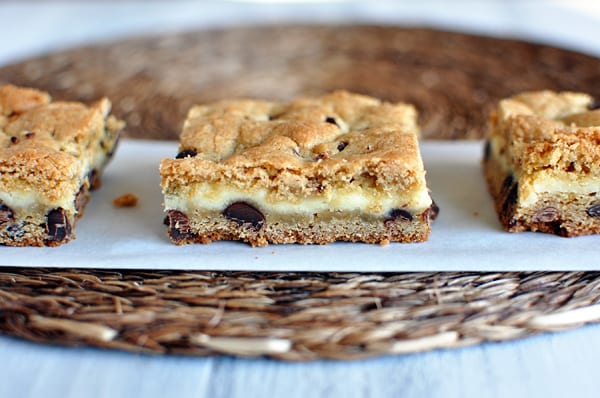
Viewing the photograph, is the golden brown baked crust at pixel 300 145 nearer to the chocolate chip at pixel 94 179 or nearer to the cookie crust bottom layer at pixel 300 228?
the cookie crust bottom layer at pixel 300 228

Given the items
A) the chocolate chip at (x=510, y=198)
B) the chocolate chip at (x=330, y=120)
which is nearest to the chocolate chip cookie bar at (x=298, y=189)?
the chocolate chip at (x=330, y=120)

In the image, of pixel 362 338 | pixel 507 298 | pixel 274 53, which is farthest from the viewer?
pixel 274 53

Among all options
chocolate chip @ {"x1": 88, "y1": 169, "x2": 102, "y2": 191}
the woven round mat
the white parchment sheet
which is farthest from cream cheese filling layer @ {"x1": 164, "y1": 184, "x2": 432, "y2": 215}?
chocolate chip @ {"x1": 88, "y1": 169, "x2": 102, "y2": 191}

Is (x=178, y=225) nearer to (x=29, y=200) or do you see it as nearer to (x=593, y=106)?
(x=29, y=200)

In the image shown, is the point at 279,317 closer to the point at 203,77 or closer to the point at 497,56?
the point at 203,77

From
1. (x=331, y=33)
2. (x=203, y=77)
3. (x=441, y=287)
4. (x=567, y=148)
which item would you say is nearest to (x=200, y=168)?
(x=441, y=287)
